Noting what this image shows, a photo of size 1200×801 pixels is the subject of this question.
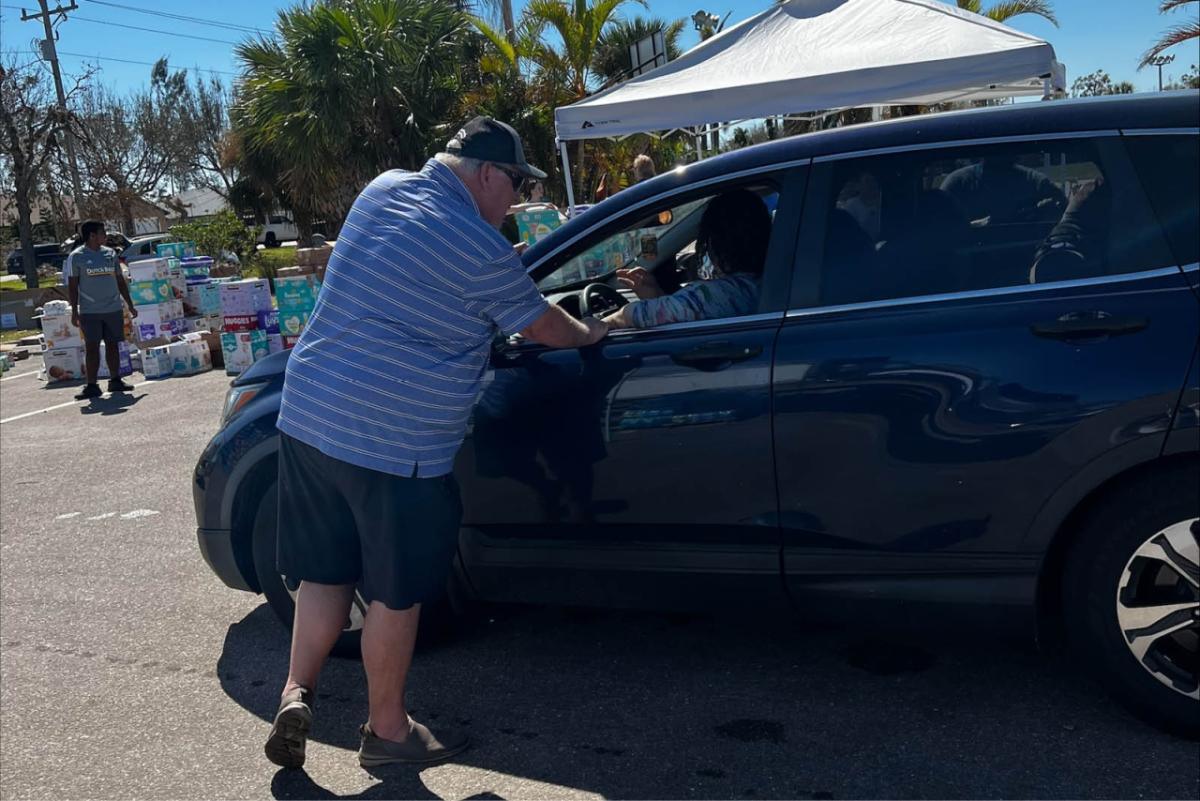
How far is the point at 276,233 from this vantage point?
158 ft

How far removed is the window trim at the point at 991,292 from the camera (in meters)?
2.96

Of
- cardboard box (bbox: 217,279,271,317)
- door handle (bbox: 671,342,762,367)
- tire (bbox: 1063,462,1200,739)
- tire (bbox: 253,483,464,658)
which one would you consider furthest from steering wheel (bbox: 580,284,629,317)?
cardboard box (bbox: 217,279,271,317)

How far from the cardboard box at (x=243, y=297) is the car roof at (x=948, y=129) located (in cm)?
861

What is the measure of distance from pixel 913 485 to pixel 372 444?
1.53 m

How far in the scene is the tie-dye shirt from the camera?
3473 millimetres

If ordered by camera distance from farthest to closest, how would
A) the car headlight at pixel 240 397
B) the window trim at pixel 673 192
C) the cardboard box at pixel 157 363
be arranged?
the cardboard box at pixel 157 363 < the car headlight at pixel 240 397 < the window trim at pixel 673 192

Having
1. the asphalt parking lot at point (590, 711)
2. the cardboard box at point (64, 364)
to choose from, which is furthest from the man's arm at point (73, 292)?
the asphalt parking lot at point (590, 711)

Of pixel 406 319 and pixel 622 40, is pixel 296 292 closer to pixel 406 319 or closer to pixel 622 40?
pixel 406 319

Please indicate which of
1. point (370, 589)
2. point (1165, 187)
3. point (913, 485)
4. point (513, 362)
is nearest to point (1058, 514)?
point (913, 485)

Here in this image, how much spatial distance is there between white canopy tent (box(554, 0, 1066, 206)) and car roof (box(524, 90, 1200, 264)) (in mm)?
4663

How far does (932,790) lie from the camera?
9.79ft

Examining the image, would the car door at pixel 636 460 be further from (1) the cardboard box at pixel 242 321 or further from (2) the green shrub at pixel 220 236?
(2) the green shrub at pixel 220 236

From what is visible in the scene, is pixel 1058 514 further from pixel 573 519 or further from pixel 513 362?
pixel 513 362

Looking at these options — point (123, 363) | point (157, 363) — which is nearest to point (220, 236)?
point (123, 363)
